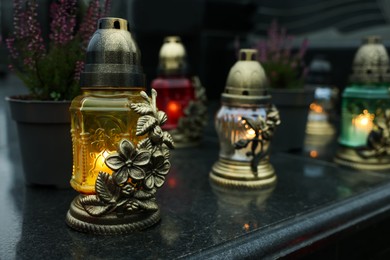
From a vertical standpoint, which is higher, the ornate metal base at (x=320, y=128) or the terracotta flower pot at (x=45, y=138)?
the terracotta flower pot at (x=45, y=138)

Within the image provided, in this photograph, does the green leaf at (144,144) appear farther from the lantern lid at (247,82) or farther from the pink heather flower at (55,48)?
the lantern lid at (247,82)

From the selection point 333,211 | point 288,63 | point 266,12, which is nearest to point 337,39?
point 266,12

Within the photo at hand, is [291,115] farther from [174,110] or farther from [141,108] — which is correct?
[141,108]

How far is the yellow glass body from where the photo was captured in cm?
103

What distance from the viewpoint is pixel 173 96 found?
2.15 meters

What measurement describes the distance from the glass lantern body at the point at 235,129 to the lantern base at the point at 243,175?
0.03m

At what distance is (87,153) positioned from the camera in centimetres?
108

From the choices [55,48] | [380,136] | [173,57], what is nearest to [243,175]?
[380,136]

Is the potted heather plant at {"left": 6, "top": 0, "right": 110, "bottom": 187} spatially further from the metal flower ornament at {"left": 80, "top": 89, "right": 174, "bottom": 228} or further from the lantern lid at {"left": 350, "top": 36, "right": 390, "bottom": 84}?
the lantern lid at {"left": 350, "top": 36, "right": 390, "bottom": 84}

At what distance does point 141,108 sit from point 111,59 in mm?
142

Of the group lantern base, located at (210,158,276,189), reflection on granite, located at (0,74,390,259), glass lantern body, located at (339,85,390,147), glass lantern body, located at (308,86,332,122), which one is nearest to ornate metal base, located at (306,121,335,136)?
glass lantern body, located at (308,86,332,122)


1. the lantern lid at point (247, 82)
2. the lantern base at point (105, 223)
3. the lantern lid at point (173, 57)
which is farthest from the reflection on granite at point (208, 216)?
the lantern lid at point (173, 57)

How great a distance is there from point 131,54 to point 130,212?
40cm

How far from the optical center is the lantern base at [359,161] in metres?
1.74
